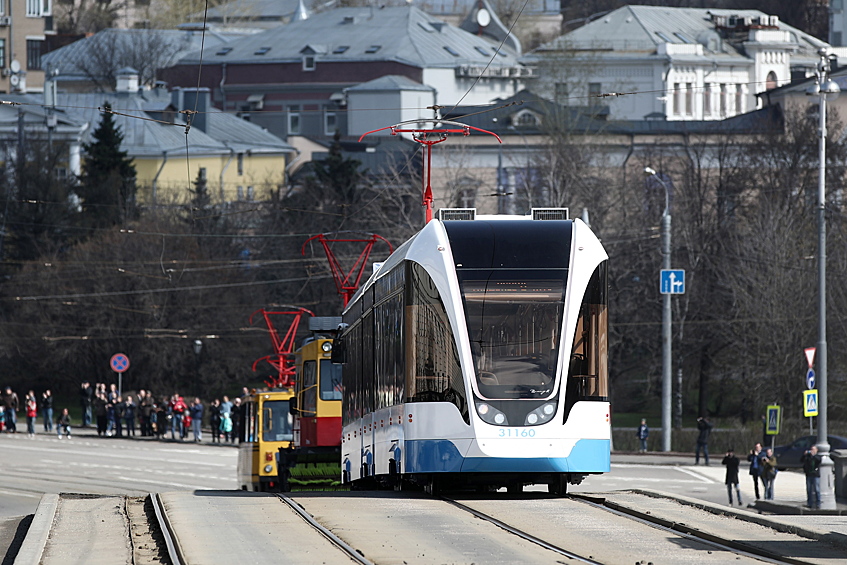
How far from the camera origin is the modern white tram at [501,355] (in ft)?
56.1

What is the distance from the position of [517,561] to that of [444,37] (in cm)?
11401

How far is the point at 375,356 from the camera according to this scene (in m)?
20.1

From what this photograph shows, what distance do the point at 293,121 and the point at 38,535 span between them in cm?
10470

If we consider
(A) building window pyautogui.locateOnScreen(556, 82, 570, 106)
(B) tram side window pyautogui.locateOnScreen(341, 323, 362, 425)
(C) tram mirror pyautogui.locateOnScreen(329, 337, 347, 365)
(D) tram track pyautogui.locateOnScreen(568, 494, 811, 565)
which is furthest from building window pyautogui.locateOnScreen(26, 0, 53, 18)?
(D) tram track pyautogui.locateOnScreen(568, 494, 811, 565)

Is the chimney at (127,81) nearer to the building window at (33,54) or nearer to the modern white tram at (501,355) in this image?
the building window at (33,54)

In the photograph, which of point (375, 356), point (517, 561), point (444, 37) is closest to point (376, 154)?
point (444, 37)

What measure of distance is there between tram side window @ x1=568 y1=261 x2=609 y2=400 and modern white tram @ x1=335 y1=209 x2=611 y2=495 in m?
0.01

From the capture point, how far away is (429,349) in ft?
58.1

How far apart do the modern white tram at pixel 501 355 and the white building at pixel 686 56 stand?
88355mm

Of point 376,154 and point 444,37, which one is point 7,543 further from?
point 444,37

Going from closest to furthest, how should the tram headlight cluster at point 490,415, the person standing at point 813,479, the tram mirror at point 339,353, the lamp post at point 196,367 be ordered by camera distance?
the tram headlight cluster at point 490,415 → the tram mirror at point 339,353 → the person standing at point 813,479 → the lamp post at point 196,367

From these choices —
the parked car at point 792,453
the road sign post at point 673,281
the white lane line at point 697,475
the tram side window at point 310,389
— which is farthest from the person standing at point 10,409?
the tram side window at point 310,389

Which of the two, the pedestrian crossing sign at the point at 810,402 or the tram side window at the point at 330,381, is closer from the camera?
the tram side window at the point at 330,381

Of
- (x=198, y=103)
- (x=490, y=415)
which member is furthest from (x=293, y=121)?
(x=490, y=415)
